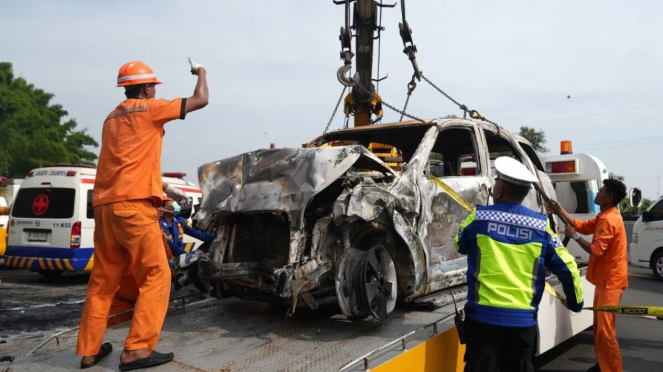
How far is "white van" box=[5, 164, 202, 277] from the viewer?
995 cm

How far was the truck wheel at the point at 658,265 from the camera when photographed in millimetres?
11370

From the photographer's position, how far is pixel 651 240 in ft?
37.6

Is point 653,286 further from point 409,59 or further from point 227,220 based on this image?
point 227,220

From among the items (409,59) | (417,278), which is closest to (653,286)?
(409,59)

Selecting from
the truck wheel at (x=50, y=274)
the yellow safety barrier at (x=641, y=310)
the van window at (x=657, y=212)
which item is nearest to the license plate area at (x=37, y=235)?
the truck wheel at (x=50, y=274)

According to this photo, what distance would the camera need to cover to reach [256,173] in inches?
163

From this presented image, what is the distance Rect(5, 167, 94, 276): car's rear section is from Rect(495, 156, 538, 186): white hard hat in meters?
8.75

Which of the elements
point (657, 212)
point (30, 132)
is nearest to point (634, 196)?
point (657, 212)

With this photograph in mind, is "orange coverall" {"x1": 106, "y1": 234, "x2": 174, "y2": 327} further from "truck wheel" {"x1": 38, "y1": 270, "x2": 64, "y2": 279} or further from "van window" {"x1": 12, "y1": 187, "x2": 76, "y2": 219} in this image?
"truck wheel" {"x1": 38, "y1": 270, "x2": 64, "y2": 279}

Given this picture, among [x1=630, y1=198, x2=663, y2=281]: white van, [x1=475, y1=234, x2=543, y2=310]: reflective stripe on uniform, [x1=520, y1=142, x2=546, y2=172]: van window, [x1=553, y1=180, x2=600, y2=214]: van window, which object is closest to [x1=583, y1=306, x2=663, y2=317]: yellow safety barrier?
[x1=475, y1=234, x2=543, y2=310]: reflective stripe on uniform

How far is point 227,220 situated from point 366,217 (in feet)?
3.72

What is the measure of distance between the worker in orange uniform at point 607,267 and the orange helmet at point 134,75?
11.5 ft

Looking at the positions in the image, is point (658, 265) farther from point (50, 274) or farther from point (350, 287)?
point (50, 274)

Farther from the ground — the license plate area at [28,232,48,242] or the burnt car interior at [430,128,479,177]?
the burnt car interior at [430,128,479,177]
